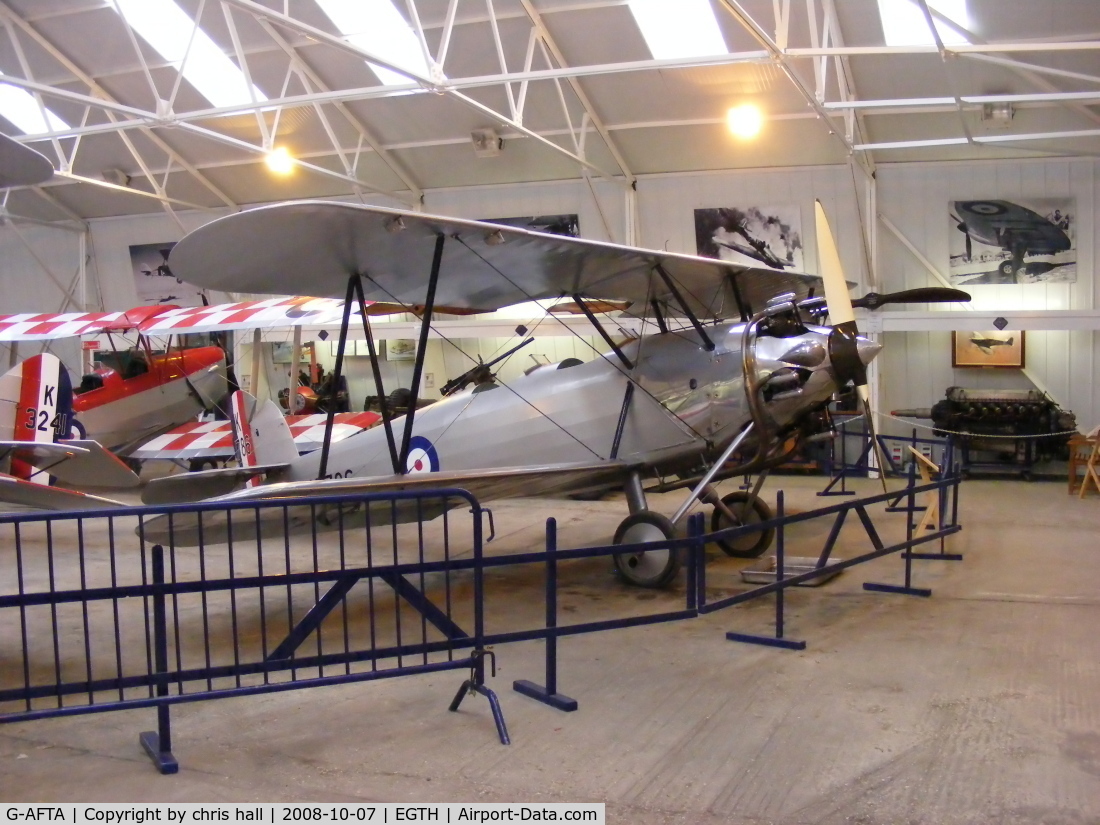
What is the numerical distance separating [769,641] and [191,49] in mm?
11950

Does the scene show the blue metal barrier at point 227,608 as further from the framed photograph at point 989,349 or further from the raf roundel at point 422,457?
the framed photograph at point 989,349

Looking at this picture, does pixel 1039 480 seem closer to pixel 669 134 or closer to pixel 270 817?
pixel 669 134

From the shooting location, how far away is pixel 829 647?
5.26 metres

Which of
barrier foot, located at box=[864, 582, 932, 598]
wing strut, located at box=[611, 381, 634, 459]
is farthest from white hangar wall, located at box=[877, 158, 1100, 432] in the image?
wing strut, located at box=[611, 381, 634, 459]

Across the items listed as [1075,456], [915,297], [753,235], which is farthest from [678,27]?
[1075,456]

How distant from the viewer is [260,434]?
29.8ft

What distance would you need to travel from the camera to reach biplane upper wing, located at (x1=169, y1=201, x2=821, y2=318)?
524 centimetres

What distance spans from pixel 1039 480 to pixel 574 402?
28.2 feet

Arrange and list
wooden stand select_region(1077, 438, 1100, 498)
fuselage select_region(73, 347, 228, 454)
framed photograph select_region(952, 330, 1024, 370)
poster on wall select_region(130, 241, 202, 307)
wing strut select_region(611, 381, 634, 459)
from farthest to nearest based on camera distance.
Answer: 1. poster on wall select_region(130, 241, 202, 307)
2. framed photograph select_region(952, 330, 1024, 370)
3. fuselage select_region(73, 347, 228, 454)
4. wooden stand select_region(1077, 438, 1100, 498)
5. wing strut select_region(611, 381, 634, 459)

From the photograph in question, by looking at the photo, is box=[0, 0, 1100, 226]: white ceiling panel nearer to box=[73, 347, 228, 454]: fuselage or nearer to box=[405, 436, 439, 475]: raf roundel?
box=[73, 347, 228, 454]: fuselage

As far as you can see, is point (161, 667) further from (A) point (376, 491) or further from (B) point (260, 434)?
(B) point (260, 434)

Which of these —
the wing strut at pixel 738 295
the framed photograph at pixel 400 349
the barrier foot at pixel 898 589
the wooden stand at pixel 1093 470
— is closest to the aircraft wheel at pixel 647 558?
the barrier foot at pixel 898 589
